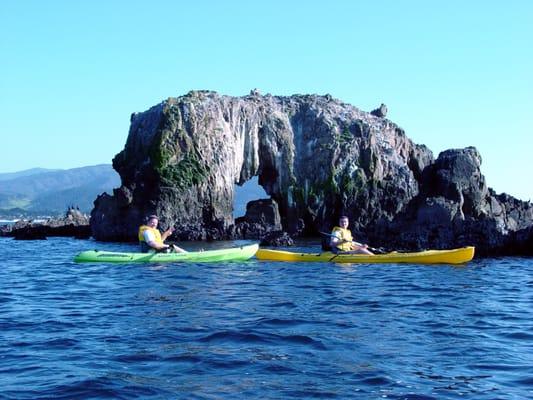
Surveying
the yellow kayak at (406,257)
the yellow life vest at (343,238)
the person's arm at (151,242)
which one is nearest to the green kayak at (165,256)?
the person's arm at (151,242)

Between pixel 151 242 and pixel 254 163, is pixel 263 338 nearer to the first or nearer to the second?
pixel 151 242

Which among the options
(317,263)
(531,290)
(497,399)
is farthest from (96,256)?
(497,399)

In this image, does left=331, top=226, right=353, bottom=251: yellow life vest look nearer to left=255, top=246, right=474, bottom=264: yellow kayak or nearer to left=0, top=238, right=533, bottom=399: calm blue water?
left=255, top=246, right=474, bottom=264: yellow kayak

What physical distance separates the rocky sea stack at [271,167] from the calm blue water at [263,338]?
81.7 ft

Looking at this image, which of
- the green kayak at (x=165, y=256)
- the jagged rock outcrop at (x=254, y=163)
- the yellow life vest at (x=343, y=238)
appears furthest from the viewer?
the jagged rock outcrop at (x=254, y=163)

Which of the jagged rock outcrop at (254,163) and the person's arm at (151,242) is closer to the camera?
the person's arm at (151,242)

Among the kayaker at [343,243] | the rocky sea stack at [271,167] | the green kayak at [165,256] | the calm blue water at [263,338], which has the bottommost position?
the calm blue water at [263,338]

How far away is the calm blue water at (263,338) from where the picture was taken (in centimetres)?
875

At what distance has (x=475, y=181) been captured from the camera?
41.2 m

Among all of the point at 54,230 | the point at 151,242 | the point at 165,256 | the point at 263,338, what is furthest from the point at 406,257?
the point at 54,230

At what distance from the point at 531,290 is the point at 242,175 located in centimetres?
3404

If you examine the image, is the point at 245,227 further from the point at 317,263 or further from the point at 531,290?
the point at 531,290

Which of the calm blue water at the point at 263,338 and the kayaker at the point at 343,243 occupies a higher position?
the kayaker at the point at 343,243

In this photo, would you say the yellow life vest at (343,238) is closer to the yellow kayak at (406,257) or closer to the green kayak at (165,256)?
the yellow kayak at (406,257)
